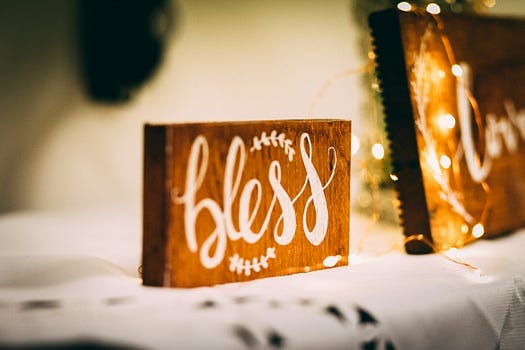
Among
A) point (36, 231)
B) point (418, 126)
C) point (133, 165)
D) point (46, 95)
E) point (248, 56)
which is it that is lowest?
point (36, 231)

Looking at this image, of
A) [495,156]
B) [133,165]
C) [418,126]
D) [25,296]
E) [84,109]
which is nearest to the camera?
[25,296]

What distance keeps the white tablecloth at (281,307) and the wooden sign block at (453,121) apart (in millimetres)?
109

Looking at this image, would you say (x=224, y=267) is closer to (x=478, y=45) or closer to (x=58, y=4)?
(x=478, y=45)

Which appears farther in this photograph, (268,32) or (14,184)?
(268,32)

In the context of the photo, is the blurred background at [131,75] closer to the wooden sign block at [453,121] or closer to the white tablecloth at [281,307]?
the wooden sign block at [453,121]

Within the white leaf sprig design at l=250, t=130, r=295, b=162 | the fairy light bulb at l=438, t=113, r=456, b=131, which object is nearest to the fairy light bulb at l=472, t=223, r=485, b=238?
the fairy light bulb at l=438, t=113, r=456, b=131

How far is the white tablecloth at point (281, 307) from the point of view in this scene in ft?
2.25

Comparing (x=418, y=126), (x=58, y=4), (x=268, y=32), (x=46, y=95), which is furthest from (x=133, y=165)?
(x=418, y=126)

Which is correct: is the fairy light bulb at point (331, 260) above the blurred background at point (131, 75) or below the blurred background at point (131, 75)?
below

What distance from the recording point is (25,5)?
6.66 feet

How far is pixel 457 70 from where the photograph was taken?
1234mm

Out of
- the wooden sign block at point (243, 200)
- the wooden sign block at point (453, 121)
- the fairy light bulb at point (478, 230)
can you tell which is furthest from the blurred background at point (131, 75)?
the wooden sign block at point (243, 200)

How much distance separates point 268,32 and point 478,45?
1349 mm

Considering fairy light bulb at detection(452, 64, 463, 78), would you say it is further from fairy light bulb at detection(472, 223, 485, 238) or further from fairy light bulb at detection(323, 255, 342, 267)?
fairy light bulb at detection(323, 255, 342, 267)
